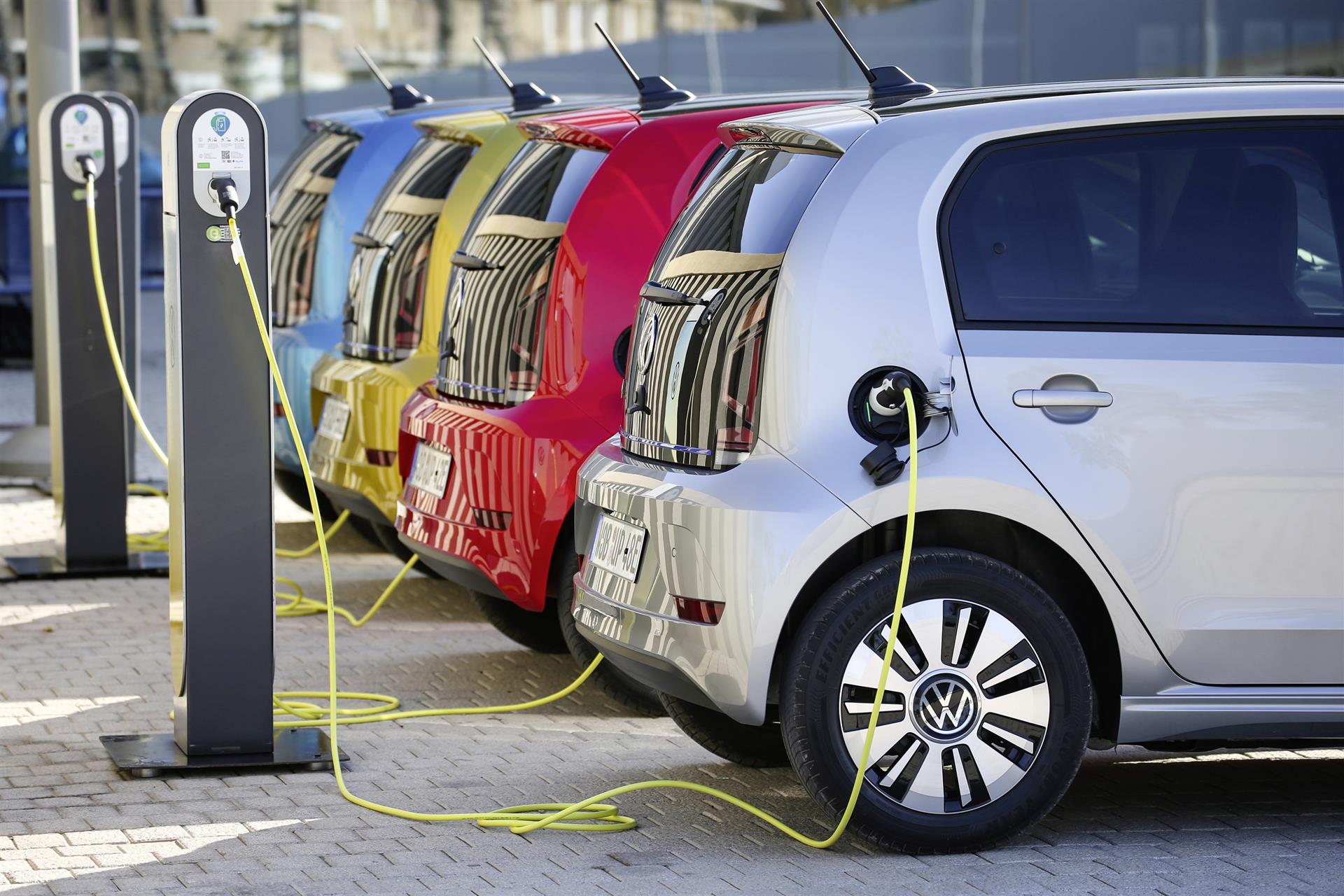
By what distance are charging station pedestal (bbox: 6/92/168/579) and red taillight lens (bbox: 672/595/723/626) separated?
Answer: 4.70m

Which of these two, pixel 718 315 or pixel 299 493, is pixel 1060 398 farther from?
pixel 299 493

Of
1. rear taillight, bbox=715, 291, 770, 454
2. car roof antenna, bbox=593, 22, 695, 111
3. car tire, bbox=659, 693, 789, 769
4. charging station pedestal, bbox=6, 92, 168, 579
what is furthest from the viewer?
charging station pedestal, bbox=6, 92, 168, 579

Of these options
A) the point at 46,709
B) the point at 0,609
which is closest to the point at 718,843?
the point at 46,709

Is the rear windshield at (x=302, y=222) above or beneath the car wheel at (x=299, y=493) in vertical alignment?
above

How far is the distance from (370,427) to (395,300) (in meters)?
0.50

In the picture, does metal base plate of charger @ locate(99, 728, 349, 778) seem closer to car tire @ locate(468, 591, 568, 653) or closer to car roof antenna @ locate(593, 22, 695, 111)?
car tire @ locate(468, 591, 568, 653)

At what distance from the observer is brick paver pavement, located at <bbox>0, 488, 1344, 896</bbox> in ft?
15.4

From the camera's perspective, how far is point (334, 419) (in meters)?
8.16

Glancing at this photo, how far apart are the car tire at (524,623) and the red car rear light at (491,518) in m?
0.69

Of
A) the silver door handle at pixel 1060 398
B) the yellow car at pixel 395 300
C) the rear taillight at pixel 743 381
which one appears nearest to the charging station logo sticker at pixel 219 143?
the rear taillight at pixel 743 381

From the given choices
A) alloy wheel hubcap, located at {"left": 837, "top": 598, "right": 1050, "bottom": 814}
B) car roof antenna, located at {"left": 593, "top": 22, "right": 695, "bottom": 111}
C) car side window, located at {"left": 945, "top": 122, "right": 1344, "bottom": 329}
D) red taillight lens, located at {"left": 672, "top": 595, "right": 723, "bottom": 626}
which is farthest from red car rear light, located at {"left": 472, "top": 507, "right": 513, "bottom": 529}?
car side window, located at {"left": 945, "top": 122, "right": 1344, "bottom": 329}

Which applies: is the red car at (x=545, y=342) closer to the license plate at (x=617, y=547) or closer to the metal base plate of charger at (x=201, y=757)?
the license plate at (x=617, y=547)

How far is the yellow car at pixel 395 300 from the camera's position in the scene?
7590mm

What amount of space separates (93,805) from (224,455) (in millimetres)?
967
